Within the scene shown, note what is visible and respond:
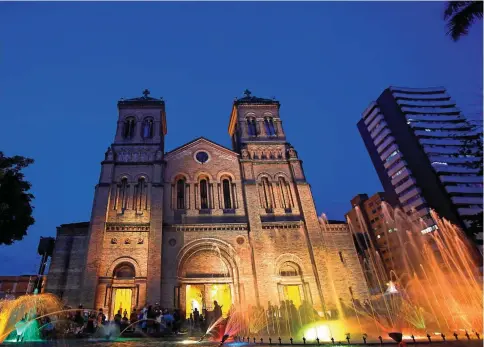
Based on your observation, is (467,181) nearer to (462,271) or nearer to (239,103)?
(462,271)

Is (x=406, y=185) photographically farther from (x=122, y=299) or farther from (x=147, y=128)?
(x=122, y=299)

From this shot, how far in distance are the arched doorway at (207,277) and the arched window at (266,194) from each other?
4949 millimetres

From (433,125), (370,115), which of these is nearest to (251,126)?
(433,125)

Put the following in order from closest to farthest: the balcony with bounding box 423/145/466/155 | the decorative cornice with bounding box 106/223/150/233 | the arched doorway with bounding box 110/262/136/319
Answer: the arched doorway with bounding box 110/262/136/319 < the decorative cornice with bounding box 106/223/150/233 < the balcony with bounding box 423/145/466/155

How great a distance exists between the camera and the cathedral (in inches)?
803

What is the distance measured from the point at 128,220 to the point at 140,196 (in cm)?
216

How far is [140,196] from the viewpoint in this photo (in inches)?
945

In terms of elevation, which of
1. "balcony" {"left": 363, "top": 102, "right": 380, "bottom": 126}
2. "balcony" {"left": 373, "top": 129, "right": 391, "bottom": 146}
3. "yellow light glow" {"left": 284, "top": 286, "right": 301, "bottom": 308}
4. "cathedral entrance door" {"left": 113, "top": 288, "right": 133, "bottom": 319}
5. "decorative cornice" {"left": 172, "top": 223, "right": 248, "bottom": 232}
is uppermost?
"balcony" {"left": 363, "top": 102, "right": 380, "bottom": 126}

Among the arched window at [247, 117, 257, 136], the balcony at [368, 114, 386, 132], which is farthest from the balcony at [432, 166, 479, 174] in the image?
the arched window at [247, 117, 257, 136]

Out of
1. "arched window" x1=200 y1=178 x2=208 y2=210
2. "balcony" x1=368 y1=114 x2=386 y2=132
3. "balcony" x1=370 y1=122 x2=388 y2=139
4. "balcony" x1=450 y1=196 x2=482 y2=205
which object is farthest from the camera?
"balcony" x1=368 y1=114 x2=386 y2=132

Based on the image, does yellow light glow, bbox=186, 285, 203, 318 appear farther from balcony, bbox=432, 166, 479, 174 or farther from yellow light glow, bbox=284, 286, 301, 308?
balcony, bbox=432, 166, 479, 174

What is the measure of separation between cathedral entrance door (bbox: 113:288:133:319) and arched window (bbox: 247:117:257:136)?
1703 centimetres

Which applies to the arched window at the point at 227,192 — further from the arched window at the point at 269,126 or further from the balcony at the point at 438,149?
the balcony at the point at 438,149

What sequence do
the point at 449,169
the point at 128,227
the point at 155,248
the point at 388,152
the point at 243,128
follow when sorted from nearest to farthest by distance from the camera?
the point at 155,248, the point at 128,227, the point at 243,128, the point at 449,169, the point at 388,152
